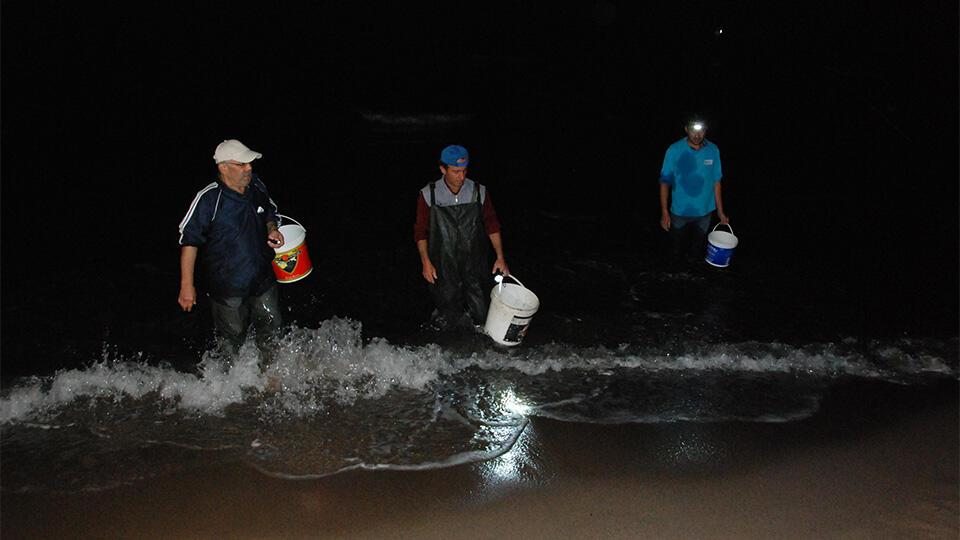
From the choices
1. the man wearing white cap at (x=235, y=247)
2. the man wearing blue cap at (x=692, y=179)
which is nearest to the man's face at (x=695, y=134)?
the man wearing blue cap at (x=692, y=179)

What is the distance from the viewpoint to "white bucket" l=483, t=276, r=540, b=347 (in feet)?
16.6

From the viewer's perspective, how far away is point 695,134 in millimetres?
6352

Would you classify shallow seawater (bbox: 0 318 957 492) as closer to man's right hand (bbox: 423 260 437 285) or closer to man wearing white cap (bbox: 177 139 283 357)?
man wearing white cap (bbox: 177 139 283 357)

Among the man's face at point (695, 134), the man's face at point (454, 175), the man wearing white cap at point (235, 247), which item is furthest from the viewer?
the man's face at point (695, 134)

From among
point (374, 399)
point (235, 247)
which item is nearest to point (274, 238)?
point (235, 247)

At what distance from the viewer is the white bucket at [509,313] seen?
16.6 feet

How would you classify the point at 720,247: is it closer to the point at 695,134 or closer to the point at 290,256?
the point at 695,134

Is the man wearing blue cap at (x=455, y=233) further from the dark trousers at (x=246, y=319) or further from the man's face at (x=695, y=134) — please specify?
the man's face at (x=695, y=134)

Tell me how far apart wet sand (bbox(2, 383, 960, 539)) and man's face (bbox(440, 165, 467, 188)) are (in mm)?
2013

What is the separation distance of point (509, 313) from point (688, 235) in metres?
3.01

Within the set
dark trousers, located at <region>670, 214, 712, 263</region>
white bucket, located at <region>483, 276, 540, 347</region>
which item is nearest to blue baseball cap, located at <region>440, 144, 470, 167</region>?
white bucket, located at <region>483, 276, 540, 347</region>

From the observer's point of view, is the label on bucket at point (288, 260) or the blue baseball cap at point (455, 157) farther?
the label on bucket at point (288, 260)

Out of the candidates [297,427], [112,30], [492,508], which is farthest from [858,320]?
[112,30]

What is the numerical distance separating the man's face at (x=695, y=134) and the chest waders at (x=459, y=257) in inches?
102
